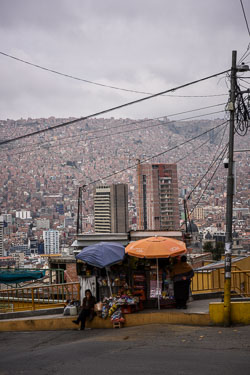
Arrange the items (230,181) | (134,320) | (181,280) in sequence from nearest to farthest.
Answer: (230,181) < (134,320) < (181,280)

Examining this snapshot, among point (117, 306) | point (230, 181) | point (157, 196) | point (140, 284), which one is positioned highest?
point (157, 196)

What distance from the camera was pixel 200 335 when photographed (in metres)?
9.60

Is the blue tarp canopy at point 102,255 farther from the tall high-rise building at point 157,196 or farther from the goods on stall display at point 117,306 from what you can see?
the tall high-rise building at point 157,196

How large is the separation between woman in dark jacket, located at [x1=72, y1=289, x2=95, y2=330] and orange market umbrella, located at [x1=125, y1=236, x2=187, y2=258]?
1424 mm

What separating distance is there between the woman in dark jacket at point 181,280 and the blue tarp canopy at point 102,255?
139 centimetres

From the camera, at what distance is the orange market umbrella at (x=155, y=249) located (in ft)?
37.2

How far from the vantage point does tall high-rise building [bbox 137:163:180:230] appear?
186613 mm

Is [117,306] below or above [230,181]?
below

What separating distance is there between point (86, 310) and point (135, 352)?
11.1ft

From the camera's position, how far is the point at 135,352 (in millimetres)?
8523

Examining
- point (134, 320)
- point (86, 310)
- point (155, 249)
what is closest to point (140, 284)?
point (134, 320)

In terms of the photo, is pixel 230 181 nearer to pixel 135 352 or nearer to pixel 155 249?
pixel 155 249

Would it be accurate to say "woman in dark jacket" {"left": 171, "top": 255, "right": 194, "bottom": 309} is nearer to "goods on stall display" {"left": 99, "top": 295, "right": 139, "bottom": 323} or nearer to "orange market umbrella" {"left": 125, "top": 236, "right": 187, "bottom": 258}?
"orange market umbrella" {"left": 125, "top": 236, "right": 187, "bottom": 258}

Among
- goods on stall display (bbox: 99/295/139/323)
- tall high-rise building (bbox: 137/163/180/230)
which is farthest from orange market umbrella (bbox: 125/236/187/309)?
tall high-rise building (bbox: 137/163/180/230)
